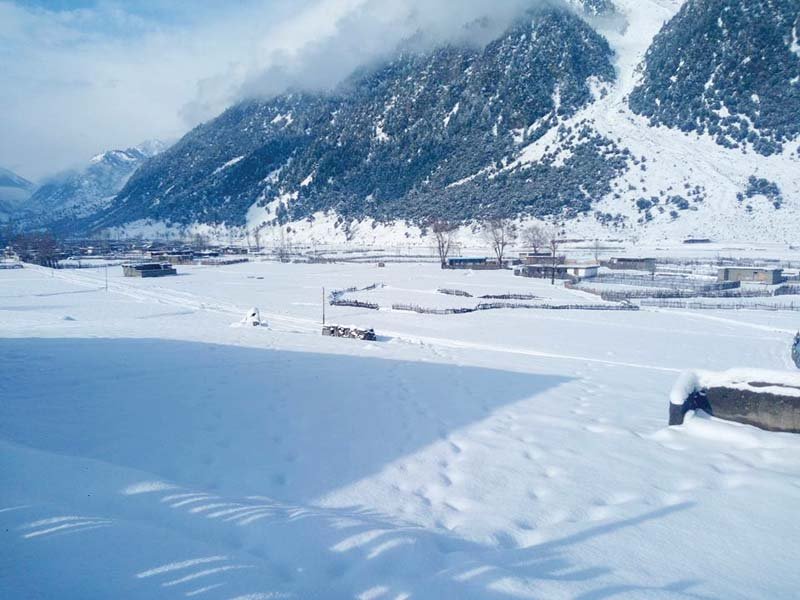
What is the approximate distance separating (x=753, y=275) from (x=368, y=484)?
55.9m

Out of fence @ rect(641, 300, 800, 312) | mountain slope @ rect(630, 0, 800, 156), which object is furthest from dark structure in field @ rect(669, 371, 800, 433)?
mountain slope @ rect(630, 0, 800, 156)

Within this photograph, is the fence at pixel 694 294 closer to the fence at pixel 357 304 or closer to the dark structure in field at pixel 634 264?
the dark structure in field at pixel 634 264

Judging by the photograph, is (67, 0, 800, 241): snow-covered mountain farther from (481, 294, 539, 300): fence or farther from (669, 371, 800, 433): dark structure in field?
(669, 371, 800, 433): dark structure in field

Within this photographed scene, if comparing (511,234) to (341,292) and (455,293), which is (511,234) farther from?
(341,292)

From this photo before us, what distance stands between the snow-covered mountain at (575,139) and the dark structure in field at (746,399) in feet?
301

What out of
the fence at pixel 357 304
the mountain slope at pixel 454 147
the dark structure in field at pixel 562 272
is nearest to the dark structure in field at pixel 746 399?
the fence at pixel 357 304

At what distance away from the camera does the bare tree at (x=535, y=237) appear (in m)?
90.7

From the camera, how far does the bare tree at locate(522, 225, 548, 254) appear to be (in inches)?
3570

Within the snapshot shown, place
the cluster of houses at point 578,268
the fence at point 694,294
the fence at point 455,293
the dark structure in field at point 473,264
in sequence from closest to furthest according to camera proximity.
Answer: the fence at point 694,294 → the fence at point 455,293 → the cluster of houses at point 578,268 → the dark structure in field at point 473,264

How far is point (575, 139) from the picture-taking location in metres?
121

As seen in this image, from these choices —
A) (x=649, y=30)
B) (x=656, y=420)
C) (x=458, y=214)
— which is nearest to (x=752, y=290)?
(x=656, y=420)

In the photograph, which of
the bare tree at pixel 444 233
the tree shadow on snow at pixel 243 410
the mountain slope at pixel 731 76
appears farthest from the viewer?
the mountain slope at pixel 731 76

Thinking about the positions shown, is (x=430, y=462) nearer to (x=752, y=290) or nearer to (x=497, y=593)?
(x=497, y=593)

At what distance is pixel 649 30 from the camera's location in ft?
538
